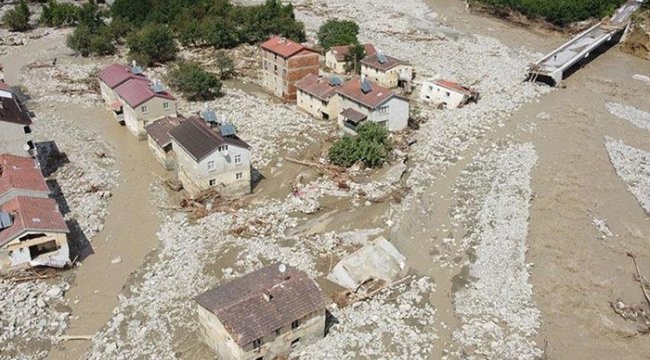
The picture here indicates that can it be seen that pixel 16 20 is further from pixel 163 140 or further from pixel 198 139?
pixel 198 139

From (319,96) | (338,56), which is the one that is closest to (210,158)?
(319,96)

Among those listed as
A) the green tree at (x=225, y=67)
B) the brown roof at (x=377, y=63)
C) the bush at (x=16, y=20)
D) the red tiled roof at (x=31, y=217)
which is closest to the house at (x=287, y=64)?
the green tree at (x=225, y=67)

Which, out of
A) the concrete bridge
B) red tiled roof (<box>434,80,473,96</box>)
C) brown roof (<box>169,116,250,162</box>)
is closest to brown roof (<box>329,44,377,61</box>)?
red tiled roof (<box>434,80,473,96</box>)

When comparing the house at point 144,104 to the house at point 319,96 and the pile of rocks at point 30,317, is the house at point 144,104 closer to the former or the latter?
the house at point 319,96

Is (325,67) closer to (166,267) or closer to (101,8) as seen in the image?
(166,267)

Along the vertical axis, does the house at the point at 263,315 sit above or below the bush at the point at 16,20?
above

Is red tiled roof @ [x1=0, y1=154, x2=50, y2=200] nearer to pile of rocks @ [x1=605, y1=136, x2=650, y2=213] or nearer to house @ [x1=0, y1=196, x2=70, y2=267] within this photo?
house @ [x1=0, y1=196, x2=70, y2=267]
